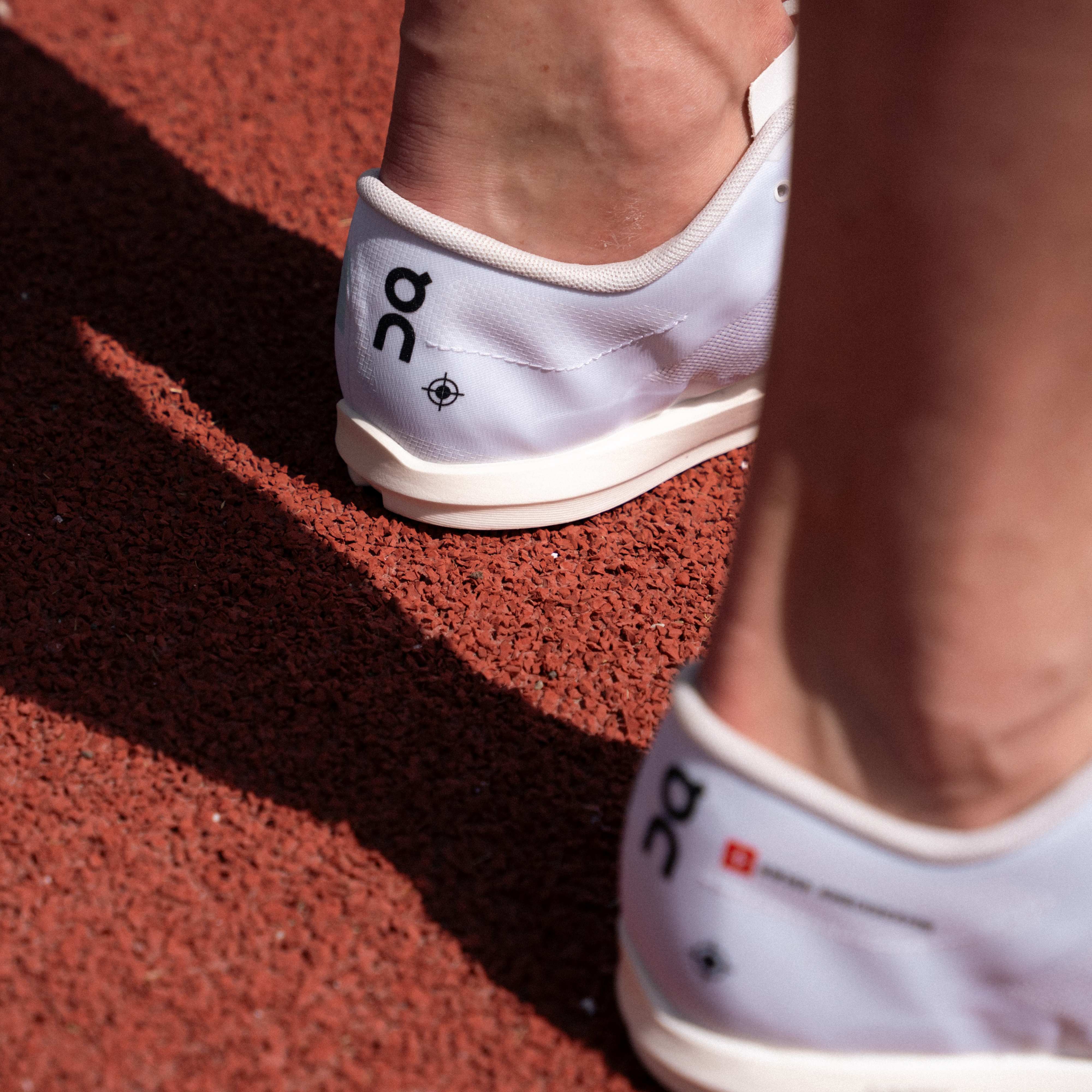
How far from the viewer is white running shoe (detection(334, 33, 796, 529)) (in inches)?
43.4

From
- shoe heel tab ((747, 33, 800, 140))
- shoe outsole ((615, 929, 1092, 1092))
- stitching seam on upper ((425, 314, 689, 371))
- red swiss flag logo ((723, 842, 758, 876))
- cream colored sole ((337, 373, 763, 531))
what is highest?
shoe heel tab ((747, 33, 800, 140))

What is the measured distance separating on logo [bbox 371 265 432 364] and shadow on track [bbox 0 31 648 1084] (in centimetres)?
20

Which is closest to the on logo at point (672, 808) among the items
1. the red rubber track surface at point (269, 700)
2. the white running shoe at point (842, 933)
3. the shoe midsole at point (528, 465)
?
the white running shoe at point (842, 933)

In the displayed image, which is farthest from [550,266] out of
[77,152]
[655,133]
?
[77,152]

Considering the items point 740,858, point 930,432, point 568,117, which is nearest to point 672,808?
point 740,858

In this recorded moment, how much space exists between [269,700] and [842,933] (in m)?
0.54

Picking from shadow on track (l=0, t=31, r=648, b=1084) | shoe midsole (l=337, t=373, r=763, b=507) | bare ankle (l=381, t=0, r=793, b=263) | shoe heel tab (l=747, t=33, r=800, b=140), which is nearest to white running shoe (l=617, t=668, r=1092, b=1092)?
shadow on track (l=0, t=31, r=648, b=1084)

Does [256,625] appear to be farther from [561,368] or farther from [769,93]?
[769,93]

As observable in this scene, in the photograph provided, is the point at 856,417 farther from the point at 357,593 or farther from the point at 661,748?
the point at 357,593

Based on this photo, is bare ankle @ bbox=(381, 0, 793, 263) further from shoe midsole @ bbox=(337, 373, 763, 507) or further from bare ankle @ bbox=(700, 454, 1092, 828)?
bare ankle @ bbox=(700, 454, 1092, 828)

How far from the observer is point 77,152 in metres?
1.73

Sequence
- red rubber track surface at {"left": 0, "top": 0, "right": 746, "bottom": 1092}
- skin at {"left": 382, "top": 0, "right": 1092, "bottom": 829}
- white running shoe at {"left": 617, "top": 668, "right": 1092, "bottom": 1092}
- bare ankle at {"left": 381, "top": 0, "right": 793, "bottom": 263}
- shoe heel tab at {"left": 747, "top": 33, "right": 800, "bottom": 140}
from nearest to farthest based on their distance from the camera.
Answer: skin at {"left": 382, "top": 0, "right": 1092, "bottom": 829}, white running shoe at {"left": 617, "top": 668, "right": 1092, "bottom": 1092}, red rubber track surface at {"left": 0, "top": 0, "right": 746, "bottom": 1092}, bare ankle at {"left": 381, "top": 0, "right": 793, "bottom": 263}, shoe heel tab at {"left": 747, "top": 33, "right": 800, "bottom": 140}

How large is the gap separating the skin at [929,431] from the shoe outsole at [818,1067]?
0.54 ft

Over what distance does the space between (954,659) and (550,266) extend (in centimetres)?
62
